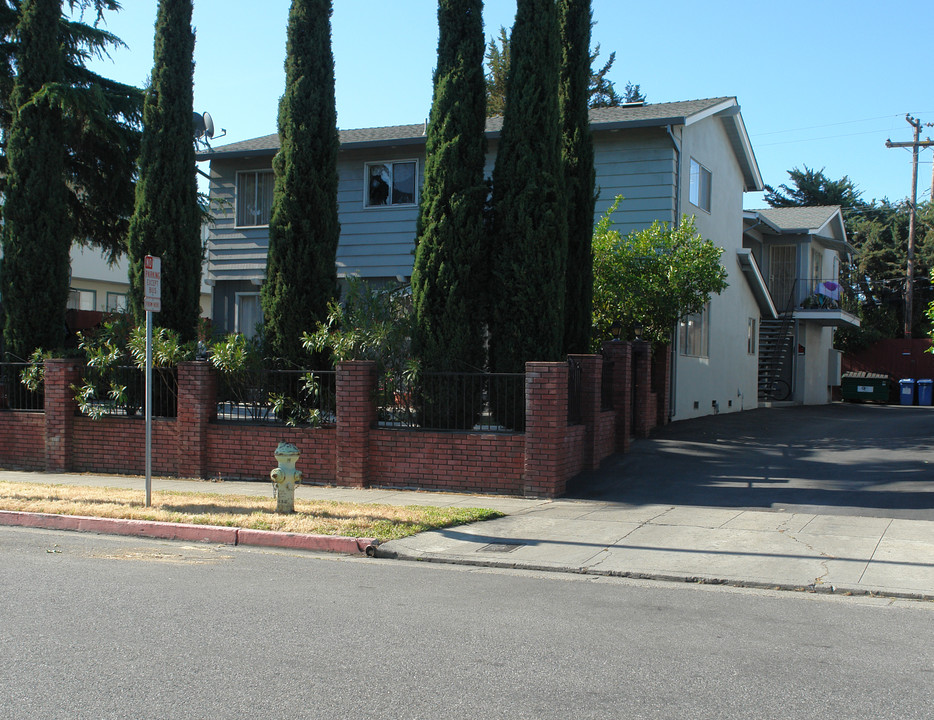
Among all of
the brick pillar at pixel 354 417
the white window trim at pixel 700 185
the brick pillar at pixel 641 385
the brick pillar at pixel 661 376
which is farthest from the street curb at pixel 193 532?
the white window trim at pixel 700 185

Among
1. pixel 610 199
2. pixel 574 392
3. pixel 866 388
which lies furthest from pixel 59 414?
pixel 866 388

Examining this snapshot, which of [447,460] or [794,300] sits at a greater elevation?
[794,300]

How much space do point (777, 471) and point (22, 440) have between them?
12.4 metres

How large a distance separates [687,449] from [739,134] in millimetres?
11850

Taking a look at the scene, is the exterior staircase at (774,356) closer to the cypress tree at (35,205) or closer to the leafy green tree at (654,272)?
the leafy green tree at (654,272)

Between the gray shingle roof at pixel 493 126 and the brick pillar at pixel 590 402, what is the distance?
765 centimetres

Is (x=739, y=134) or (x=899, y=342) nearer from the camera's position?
(x=739, y=134)

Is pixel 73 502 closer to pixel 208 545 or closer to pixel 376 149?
pixel 208 545

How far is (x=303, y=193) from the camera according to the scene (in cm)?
1420

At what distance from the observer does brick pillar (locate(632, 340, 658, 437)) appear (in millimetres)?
16328

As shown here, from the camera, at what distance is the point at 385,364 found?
13.1 m

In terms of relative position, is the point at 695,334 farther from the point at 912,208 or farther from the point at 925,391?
the point at 912,208

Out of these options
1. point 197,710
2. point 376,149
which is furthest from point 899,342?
point 197,710

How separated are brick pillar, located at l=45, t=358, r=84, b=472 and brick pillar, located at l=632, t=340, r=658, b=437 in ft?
32.1
